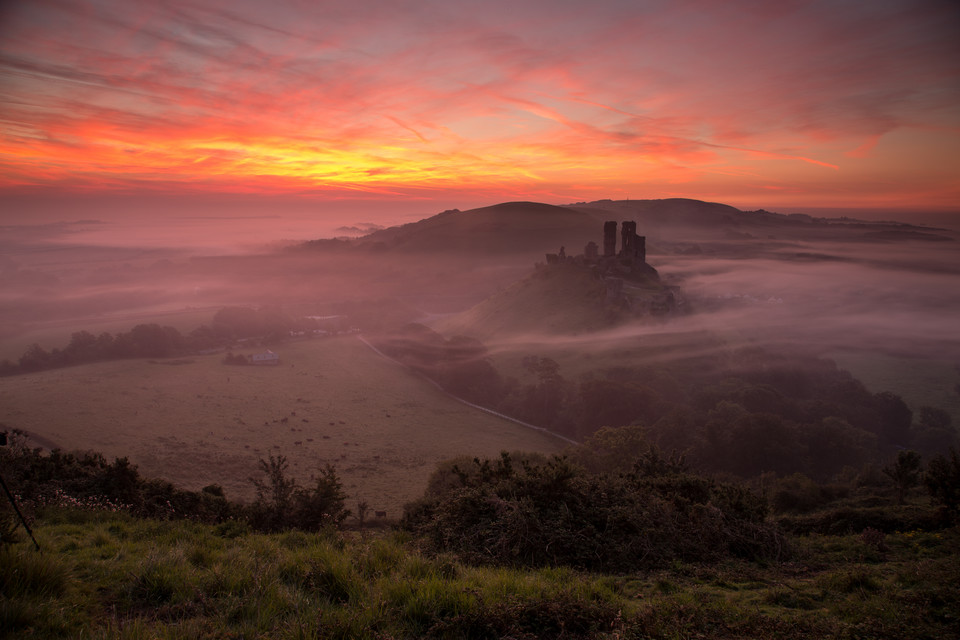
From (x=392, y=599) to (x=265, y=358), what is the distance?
74.3 metres

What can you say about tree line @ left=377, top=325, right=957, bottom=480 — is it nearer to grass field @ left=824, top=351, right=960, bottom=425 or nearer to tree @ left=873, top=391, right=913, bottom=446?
tree @ left=873, top=391, right=913, bottom=446

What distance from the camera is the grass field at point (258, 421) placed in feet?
126

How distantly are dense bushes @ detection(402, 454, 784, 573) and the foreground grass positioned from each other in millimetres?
1041

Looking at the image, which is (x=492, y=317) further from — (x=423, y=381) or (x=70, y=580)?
(x=70, y=580)

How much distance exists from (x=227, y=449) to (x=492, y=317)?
57.1 metres

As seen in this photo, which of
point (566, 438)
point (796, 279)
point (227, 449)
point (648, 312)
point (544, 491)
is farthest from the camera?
point (796, 279)

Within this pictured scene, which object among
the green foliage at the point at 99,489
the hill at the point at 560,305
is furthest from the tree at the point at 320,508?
the hill at the point at 560,305

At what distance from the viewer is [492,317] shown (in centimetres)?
9244

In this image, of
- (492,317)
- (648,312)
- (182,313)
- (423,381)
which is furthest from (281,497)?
(182,313)

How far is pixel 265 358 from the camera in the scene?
7244 centimetres

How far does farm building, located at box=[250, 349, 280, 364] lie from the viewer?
7169 centimetres

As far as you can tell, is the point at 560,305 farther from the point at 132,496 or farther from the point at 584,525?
the point at 584,525

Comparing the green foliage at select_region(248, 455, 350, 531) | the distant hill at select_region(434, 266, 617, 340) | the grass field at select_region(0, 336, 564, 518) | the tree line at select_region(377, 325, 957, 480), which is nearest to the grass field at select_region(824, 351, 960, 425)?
the tree line at select_region(377, 325, 957, 480)

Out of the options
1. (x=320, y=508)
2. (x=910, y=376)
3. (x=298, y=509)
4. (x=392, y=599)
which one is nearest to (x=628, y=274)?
(x=910, y=376)
